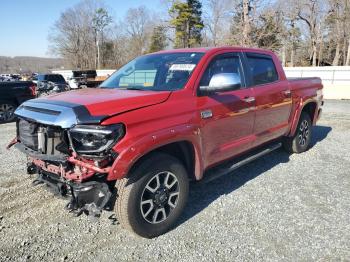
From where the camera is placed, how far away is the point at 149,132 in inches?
130

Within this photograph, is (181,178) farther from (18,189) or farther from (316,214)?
(18,189)

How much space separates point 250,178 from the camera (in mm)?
5273

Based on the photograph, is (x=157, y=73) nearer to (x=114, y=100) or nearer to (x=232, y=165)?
(x=114, y=100)

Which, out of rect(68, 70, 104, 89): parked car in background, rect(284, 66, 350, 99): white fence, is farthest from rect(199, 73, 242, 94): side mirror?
rect(68, 70, 104, 89): parked car in background

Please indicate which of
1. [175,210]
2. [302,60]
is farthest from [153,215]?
[302,60]

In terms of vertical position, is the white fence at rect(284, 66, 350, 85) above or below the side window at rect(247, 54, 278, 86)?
above

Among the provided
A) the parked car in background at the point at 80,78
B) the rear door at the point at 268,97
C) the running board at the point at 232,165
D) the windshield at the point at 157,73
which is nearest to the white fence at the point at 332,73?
the parked car in background at the point at 80,78

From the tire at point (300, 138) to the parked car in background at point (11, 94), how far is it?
28.7ft

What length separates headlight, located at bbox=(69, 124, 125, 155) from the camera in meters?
3.03

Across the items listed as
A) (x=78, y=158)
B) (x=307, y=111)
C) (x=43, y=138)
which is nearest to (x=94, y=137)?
(x=78, y=158)

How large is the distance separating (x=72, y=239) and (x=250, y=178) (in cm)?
282

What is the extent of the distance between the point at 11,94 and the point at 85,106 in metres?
9.31

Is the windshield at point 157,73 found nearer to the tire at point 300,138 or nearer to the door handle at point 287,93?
the door handle at point 287,93

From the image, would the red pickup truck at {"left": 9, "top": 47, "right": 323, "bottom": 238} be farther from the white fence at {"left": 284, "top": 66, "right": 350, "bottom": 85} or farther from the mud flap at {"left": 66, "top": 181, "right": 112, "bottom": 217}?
the white fence at {"left": 284, "top": 66, "right": 350, "bottom": 85}
